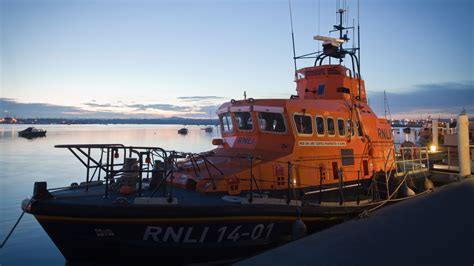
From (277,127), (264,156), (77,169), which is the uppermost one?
(277,127)

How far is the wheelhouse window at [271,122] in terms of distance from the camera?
7532mm

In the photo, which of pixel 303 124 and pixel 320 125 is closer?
pixel 303 124

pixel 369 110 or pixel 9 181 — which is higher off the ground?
pixel 369 110

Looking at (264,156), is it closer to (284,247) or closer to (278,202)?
(278,202)

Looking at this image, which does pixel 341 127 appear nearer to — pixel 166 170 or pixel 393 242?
pixel 393 242

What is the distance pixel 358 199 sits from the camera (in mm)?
7895

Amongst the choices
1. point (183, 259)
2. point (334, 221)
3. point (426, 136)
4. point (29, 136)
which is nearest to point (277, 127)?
point (334, 221)

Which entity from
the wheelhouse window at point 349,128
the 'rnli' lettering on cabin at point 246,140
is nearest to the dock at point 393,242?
the wheelhouse window at point 349,128

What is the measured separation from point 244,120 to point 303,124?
1398mm

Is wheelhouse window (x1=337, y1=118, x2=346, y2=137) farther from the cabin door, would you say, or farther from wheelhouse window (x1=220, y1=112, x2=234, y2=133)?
wheelhouse window (x1=220, y1=112, x2=234, y2=133)

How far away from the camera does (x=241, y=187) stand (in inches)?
267

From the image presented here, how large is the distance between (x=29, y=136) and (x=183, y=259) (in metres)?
76.8

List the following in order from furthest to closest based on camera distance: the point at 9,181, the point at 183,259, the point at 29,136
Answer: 1. the point at 29,136
2. the point at 9,181
3. the point at 183,259

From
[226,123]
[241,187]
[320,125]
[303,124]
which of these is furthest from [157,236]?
[320,125]
